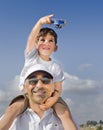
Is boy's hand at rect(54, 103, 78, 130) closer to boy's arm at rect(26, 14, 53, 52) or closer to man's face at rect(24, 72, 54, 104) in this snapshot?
man's face at rect(24, 72, 54, 104)

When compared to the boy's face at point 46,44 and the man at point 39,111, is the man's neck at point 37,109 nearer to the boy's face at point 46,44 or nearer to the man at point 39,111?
→ the man at point 39,111

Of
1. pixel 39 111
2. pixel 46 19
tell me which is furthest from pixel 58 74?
pixel 39 111

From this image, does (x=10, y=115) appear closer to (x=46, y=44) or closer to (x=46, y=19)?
(x=46, y=19)

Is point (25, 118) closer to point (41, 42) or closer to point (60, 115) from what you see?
point (60, 115)

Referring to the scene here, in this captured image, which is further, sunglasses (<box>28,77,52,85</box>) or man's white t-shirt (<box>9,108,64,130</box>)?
man's white t-shirt (<box>9,108,64,130</box>)

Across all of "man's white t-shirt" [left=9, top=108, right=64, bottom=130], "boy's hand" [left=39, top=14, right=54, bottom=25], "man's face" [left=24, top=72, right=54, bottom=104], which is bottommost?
"man's white t-shirt" [left=9, top=108, right=64, bottom=130]

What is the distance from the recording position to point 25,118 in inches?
267

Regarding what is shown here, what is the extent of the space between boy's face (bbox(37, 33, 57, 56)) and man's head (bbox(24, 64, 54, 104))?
7.57 feet

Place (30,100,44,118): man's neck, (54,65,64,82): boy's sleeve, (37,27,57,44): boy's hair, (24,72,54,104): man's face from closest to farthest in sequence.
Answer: (24,72,54,104): man's face → (30,100,44,118): man's neck → (54,65,64,82): boy's sleeve → (37,27,57,44): boy's hair

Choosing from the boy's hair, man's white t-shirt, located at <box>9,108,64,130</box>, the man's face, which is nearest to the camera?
the man's face

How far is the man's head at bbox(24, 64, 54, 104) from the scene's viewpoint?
252 inches

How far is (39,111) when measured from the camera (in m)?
6.80

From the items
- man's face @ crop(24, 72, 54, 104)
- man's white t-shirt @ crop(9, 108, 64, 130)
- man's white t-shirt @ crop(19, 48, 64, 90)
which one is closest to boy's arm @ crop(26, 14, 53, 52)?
man's white t-shirt @ crop(19, 48, 64, 90)

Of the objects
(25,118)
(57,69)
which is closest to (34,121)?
(25,118)
